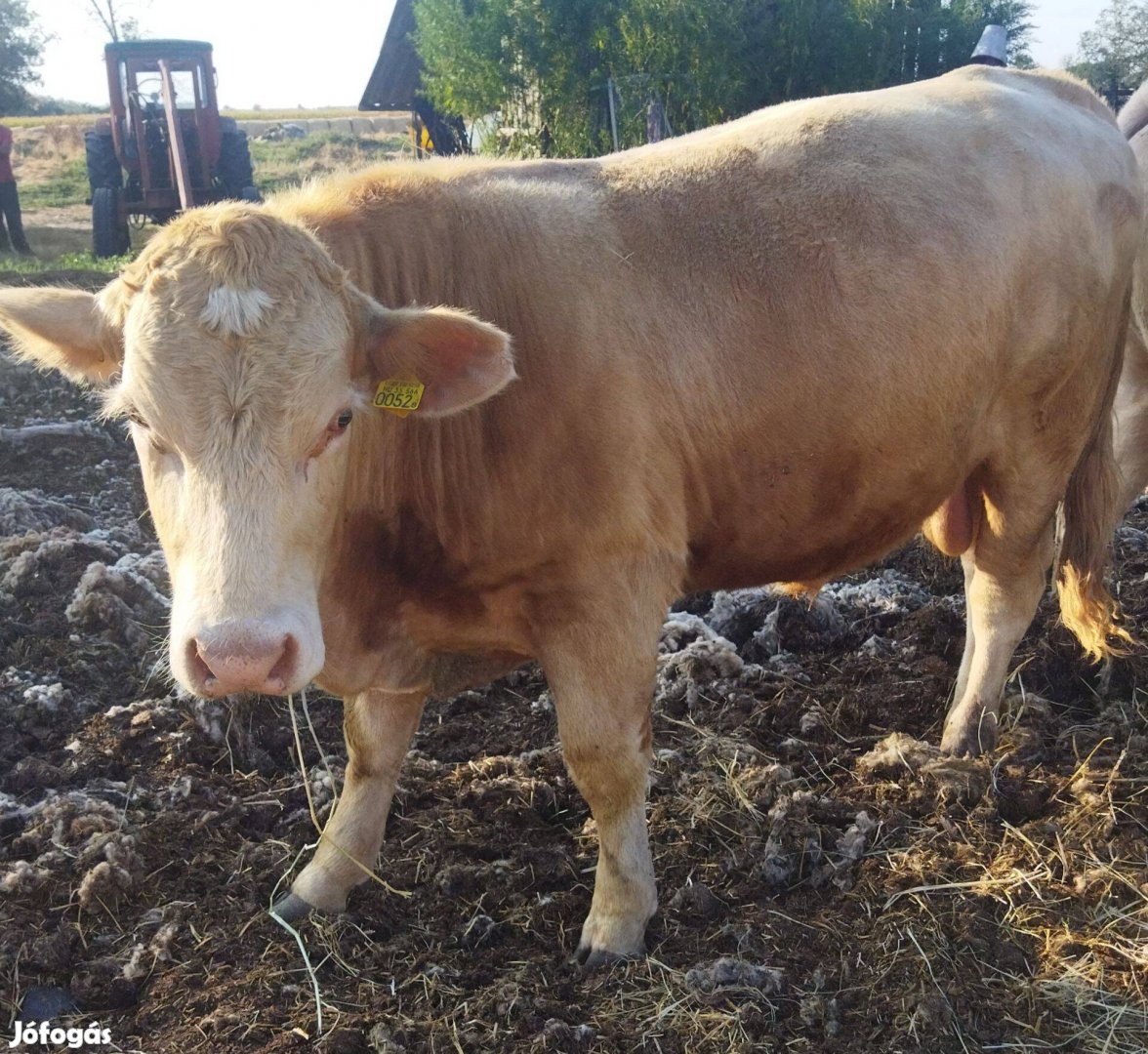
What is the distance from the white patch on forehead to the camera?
259cm

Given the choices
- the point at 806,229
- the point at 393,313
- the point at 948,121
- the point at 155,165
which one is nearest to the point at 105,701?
the point at 393,313

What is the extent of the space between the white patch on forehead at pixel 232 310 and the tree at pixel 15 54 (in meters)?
46.6

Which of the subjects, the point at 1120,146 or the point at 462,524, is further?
the point at 1120,146

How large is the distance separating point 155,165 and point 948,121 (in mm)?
15203

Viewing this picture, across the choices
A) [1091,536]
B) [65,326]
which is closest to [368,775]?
[65,326]

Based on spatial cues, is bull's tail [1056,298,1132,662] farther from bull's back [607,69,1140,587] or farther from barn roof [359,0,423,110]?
barn roof [359,0,423,110]

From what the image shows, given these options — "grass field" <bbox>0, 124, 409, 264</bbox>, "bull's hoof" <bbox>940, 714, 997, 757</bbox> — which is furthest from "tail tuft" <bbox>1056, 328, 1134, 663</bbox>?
"grass field" <bbox>0, 124, 409, 264</bbox>

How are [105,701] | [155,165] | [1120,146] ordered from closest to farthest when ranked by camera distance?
[1120,146] < [105,701] < [155,165]

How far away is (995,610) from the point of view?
447 cm

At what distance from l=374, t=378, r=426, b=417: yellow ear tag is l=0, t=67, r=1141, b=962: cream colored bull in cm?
1

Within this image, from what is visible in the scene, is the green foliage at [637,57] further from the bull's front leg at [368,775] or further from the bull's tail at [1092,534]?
the bull's front leg at [368,775]

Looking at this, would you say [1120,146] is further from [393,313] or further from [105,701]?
[105,701]

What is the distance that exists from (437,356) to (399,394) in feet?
0.45

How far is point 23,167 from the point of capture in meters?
32.1
